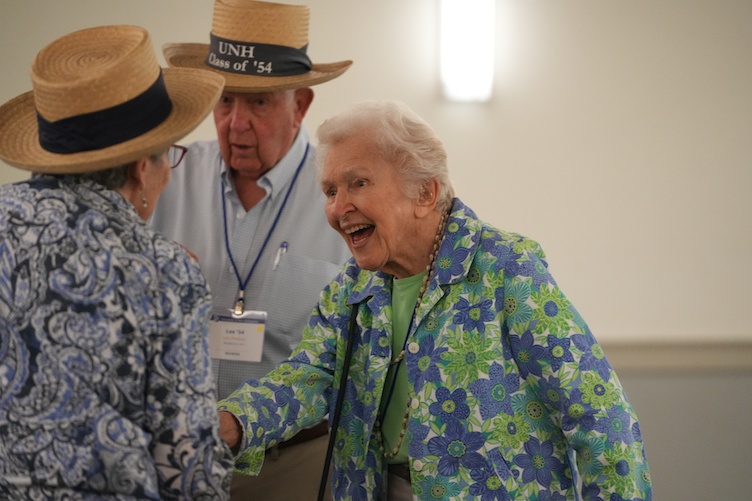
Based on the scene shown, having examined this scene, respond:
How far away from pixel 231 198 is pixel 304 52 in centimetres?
48

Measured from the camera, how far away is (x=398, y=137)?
6.97 feet

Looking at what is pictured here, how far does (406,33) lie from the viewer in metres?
3.85

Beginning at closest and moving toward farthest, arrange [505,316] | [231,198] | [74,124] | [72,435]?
[72,435] → [74,124] → [505,316] → [231,198]

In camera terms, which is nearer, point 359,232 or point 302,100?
point 359,232

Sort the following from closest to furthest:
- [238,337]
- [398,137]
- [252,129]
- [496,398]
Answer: [496,398], [398,137], [238,337], [252,129]

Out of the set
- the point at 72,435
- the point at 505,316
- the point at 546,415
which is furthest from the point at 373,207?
the point at 72,435

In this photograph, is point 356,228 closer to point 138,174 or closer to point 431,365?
point 431,365

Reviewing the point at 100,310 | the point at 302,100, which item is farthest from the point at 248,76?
the point at 100,310

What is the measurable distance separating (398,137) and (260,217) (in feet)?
2.26

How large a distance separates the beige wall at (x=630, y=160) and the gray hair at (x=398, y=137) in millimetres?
1745

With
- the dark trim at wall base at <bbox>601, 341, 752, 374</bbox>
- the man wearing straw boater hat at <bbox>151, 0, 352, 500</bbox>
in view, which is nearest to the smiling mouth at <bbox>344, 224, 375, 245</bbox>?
the man wearing straw boater hat at <bbox>151, 0, 352, 500</bbox>

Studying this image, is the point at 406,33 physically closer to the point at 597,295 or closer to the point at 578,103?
the point at 578,103

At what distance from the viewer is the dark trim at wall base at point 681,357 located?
13.1 feet

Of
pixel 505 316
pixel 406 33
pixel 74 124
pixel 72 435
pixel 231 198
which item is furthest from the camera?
pixel 406 33
